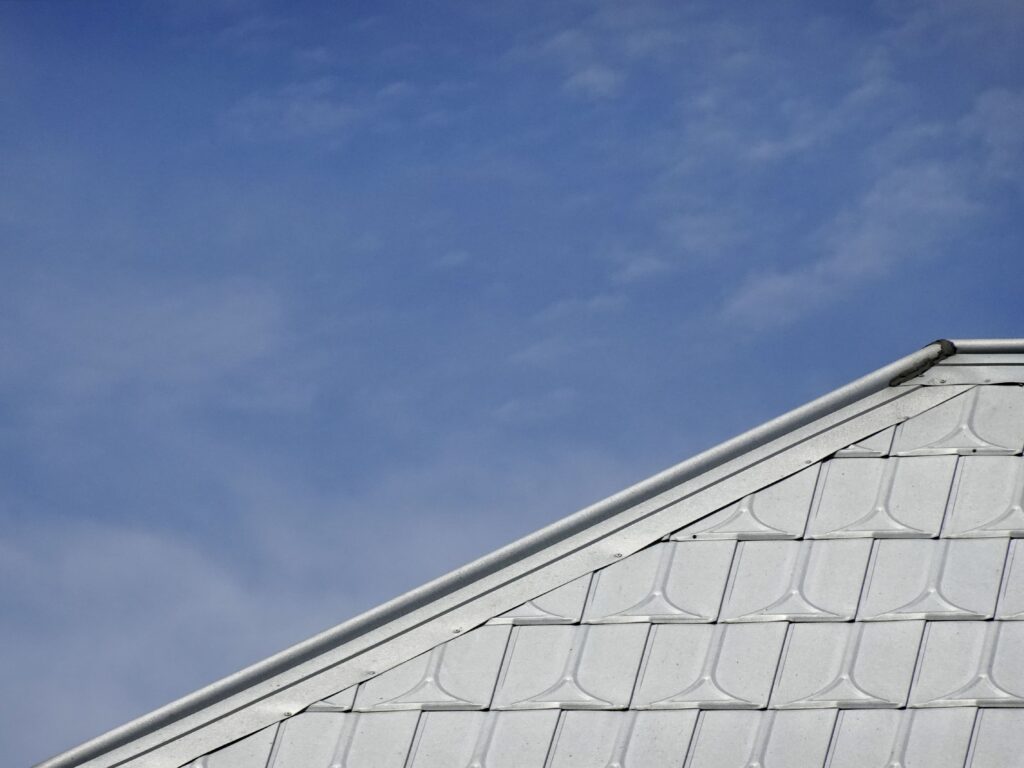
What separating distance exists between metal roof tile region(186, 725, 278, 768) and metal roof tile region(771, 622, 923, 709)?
2.86 metres

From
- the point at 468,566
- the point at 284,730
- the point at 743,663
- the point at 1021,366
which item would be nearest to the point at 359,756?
the point at 284,730

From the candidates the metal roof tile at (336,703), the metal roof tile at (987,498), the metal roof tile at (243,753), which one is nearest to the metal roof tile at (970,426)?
the metal roof tile at (987,498)

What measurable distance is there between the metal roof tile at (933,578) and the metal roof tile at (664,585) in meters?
0.89

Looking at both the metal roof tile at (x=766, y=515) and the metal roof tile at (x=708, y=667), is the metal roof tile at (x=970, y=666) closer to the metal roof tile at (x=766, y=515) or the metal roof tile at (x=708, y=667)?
the metal roof tile at (x=708, y=667)

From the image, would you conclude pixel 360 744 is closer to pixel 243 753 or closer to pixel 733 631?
pixel 243 753

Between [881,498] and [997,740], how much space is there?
1.88m

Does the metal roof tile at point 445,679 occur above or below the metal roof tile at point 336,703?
above

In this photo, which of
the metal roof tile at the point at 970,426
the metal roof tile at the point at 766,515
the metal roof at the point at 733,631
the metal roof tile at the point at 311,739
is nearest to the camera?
the metal roof at the point at 733,631

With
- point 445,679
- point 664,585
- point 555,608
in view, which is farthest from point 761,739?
point 445,679

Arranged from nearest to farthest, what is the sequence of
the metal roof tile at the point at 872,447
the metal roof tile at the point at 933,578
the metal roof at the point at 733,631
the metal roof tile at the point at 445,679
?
1. the metal roof at the point at 733,631
2. the metal roof tile at the point at 933,578
3. the metal roof tile at the point at 445,679
4. the metal roof tile at the point at 872,447

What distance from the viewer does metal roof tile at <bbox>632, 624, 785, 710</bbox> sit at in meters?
7.64

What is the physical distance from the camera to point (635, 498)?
8.98 meters

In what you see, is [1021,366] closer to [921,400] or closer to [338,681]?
[921,400]

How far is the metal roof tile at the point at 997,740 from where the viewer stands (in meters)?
6.91
